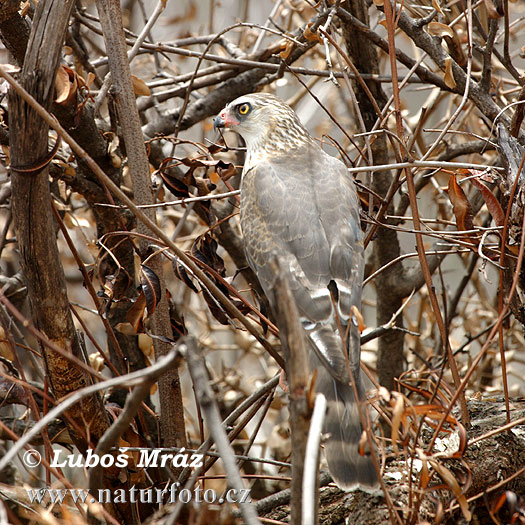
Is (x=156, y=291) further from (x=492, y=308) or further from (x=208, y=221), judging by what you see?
(x=492, y=308)

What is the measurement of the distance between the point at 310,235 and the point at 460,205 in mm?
597

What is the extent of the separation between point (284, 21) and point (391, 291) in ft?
7.41

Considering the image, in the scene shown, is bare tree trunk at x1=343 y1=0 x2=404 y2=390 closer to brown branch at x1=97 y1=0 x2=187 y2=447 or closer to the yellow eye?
the yellow eye

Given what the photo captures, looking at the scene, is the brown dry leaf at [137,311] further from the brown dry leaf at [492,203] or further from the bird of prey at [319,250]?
the brown dry leaf at [492,203]

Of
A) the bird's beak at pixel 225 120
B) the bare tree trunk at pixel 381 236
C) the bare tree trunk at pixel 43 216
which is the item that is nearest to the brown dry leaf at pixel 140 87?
the bird's beak at pixel 225 120

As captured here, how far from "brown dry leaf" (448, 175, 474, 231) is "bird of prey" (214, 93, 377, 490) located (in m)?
0.43

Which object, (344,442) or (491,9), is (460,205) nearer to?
(491,9)

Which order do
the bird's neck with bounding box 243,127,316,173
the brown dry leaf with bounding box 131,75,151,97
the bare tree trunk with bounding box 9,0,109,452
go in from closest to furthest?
1. the bare tree trunk with bounding box 9,0,109,452
2. the brown dry leaf with bounding box 131,75,151,97
3. the bird's neck with bounding box 243,127,316,173

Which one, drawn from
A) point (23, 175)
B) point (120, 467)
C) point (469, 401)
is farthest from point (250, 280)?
point (23, 175)

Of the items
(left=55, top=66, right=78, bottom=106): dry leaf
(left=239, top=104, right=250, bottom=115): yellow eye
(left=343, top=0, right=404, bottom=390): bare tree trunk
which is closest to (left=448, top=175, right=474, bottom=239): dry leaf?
(left=343, top=0, right=404, bottom=390): bare tree trunk

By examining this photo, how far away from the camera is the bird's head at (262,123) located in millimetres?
3506

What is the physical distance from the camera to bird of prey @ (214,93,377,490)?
2.30 meters

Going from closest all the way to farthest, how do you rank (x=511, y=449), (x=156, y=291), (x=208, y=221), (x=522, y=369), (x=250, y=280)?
(x=156, y=291) → (x=511, y=449) → (x=208, y=221) → (x=250, y=280) → (x=522, y=369)

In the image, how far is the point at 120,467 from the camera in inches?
97.3
